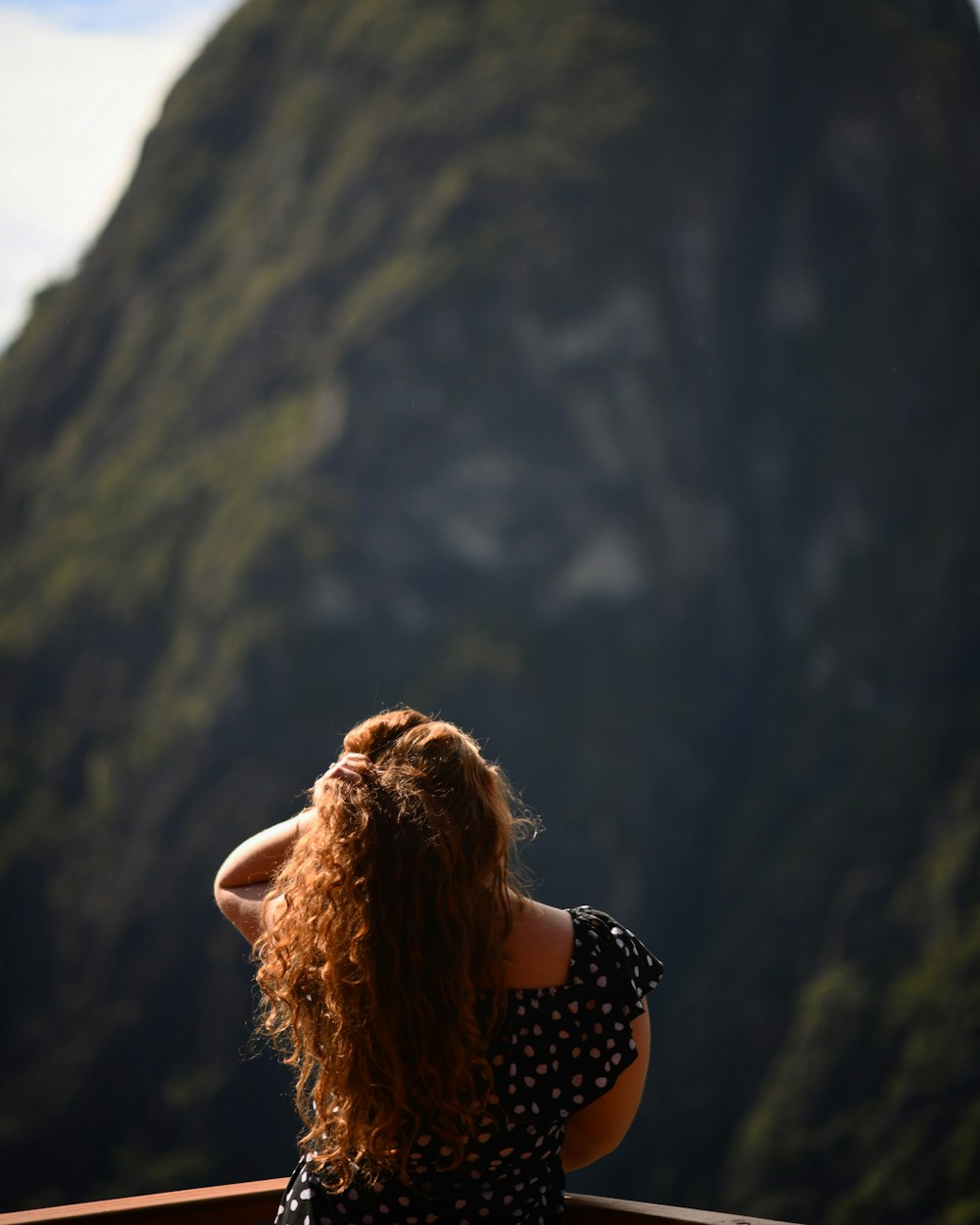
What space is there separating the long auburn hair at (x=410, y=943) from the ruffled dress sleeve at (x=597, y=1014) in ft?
0.34

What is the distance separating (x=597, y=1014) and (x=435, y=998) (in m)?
0.20

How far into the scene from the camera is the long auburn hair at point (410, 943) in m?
1.55

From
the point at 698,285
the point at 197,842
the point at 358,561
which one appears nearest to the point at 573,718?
the point at 358,561

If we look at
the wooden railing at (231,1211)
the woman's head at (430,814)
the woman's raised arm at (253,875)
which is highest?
the woman's head at (430,814)

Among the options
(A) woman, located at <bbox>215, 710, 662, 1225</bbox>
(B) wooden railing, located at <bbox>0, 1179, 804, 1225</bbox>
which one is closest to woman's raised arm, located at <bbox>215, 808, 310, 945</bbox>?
(A) woman, located at <bbox>215, 710, 662, 1225</bbox>

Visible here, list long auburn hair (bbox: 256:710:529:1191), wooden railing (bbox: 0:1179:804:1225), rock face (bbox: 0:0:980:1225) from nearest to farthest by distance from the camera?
1. long auburn hair (bbox: 256:710:529:1191)
2. wooden railing (bbox: 0:1179:804:1225)
3. rock face (bbox: 0:0:980:1225)

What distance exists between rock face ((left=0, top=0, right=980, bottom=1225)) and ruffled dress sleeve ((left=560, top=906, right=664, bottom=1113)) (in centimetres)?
3292

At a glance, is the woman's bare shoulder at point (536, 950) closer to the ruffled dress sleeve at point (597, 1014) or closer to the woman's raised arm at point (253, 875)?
the ruffled dress sleeve at point (597, 1014)

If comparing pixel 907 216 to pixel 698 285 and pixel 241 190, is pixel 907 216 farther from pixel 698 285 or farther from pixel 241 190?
pixel 241 190

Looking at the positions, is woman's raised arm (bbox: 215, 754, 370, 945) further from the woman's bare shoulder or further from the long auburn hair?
the woman's bare shoulder

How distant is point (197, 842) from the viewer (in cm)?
3494

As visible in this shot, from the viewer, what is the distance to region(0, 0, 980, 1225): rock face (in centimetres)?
3409

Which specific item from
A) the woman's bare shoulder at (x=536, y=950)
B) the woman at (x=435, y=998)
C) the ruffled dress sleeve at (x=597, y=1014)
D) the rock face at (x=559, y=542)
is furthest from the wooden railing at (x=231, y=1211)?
the rock face at (x=559, y=542)

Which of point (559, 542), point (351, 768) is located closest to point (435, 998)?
point (351, 768)
